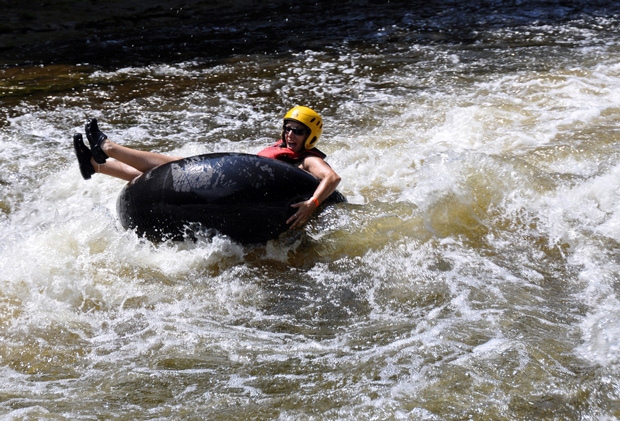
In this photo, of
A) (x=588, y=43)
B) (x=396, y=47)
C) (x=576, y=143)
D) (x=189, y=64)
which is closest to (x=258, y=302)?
(x=576, y=143)

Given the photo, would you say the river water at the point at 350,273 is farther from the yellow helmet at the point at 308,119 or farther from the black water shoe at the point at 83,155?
the yellow helmet at the point at 308,119

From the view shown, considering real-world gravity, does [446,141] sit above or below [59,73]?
below

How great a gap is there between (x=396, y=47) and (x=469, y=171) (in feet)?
20.1

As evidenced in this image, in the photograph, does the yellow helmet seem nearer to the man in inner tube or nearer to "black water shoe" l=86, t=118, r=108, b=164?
the man in inner tube

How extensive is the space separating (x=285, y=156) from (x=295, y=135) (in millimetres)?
199

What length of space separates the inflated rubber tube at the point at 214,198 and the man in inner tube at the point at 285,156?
0.13 meters

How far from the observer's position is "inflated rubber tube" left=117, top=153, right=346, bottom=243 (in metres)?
4.30

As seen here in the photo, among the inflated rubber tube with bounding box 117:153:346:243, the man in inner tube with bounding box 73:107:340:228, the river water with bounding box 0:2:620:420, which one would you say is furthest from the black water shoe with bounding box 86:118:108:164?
the river water with bounding box 0:2:620:420

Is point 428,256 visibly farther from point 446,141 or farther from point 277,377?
point 446,141

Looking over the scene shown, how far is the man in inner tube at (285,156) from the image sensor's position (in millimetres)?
4488

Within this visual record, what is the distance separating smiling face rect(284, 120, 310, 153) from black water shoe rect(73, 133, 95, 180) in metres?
1.59

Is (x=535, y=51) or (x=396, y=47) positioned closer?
(x=535, y=51)

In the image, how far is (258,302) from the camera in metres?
3.99

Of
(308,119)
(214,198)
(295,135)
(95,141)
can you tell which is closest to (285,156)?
(295,135)
